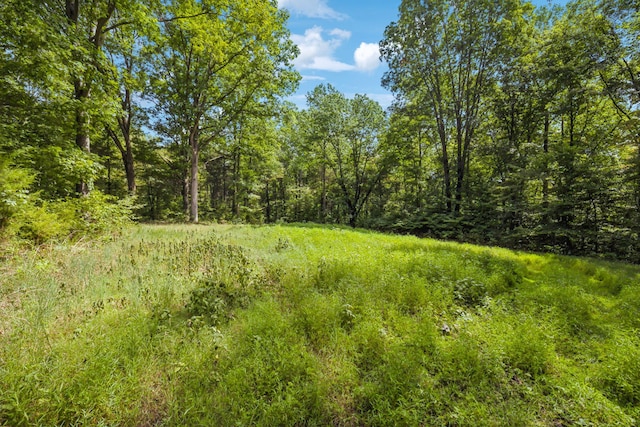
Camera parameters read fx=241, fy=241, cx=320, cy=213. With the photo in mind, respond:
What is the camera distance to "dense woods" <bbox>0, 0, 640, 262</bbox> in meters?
6.16

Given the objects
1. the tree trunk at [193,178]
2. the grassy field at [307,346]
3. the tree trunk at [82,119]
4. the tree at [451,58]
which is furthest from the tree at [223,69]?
the grassy field at [307,346]

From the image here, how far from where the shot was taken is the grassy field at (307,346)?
2.04 m

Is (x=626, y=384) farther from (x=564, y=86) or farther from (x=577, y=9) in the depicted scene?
(x=577, y=9)

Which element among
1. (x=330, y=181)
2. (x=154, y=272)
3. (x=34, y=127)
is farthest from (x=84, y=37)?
(x=330, y=181)

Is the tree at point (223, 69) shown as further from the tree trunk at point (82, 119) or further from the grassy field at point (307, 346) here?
the grassy field at point (307, 346)

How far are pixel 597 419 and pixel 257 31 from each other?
1629 cm

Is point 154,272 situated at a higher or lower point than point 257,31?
lower

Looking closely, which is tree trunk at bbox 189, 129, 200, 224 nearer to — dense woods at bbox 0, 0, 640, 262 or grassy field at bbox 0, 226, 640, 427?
dense woods at bbox 0, 0, 640, 262

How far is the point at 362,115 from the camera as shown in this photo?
68.4ft

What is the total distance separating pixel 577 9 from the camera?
11891 millimetres

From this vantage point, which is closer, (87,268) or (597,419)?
(597,419)

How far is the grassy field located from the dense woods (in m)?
3.53

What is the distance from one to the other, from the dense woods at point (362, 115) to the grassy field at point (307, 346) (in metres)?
3.53

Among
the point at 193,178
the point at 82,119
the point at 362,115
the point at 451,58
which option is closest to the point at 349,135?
the point at 362,115
